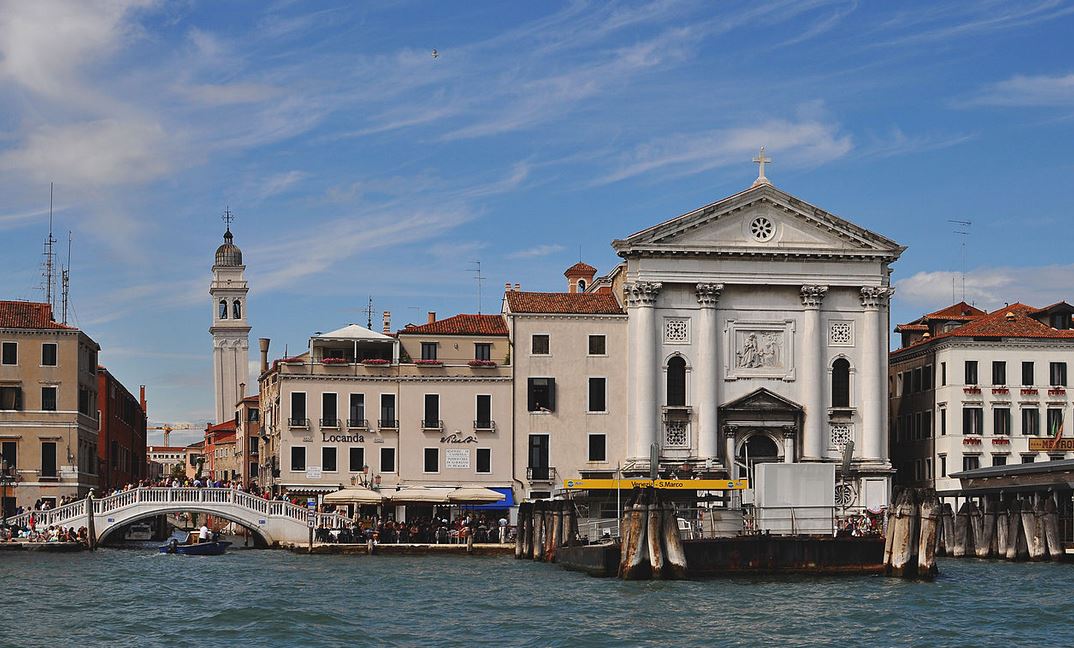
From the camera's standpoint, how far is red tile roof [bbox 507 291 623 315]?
214 feet

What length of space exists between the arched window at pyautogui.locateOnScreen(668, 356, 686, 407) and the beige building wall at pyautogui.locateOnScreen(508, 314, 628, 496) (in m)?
1.70

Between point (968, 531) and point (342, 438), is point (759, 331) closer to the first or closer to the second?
point (968, 531)

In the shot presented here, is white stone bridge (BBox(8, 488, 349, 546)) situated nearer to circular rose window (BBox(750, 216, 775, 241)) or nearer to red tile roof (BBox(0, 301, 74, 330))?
red tile roof (BBox(0, 301, 74, 330))

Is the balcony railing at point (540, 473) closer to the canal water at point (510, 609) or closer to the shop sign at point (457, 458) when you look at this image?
the shop sign at point (457, 458)

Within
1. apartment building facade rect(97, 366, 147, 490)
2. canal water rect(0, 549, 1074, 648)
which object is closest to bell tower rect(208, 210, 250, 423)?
apartment building facade rect(97, 366, 147, 490)

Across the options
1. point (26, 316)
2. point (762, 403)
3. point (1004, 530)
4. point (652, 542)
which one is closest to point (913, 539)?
point (652, 542)

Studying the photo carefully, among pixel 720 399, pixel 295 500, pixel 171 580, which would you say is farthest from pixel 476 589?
pixel 720 399

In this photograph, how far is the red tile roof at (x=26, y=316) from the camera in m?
60.0

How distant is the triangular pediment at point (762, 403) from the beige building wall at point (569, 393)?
409 centimetres

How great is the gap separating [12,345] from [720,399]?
82.3ft

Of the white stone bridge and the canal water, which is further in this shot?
the white stone bridge

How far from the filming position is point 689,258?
6531cm

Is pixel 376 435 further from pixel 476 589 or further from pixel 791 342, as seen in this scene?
pixel 476 589

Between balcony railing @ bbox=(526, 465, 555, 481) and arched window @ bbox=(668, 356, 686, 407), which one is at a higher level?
arched window @ bbox=(668, 356, 686, 407)
